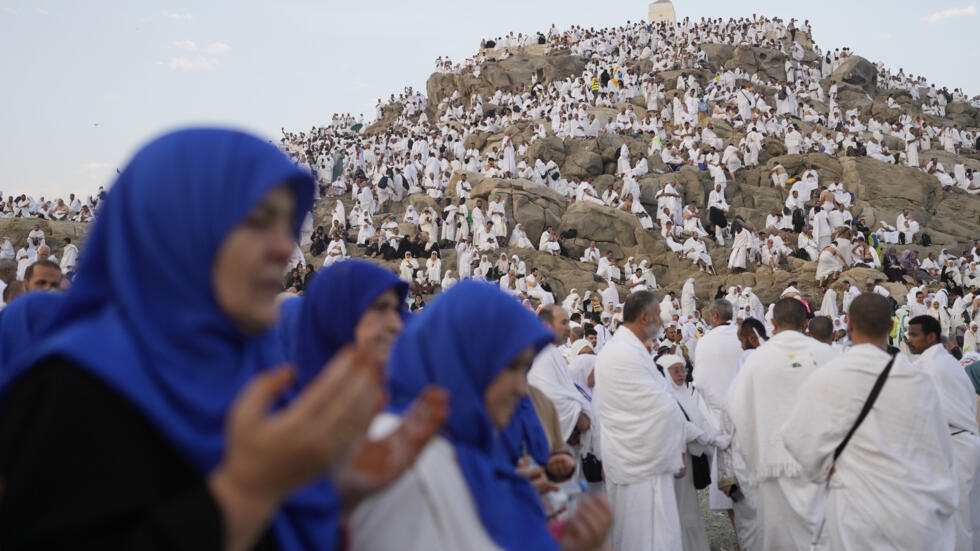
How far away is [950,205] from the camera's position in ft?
87.8

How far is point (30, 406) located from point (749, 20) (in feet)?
160

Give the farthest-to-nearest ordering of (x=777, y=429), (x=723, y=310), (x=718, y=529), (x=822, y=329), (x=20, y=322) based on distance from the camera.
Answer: (x=718, y=529), (x=723, y=310), (x=822, y=329), (x=777, y=429), (x=20, y=322)

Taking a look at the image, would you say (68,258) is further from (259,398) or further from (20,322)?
(259,398)

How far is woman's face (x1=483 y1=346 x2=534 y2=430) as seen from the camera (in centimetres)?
195

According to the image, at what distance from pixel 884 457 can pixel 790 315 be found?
1889 millimetres

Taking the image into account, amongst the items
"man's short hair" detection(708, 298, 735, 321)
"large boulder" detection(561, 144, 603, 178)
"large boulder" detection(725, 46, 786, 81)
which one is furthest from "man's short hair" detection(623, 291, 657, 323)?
"large boulder" detection(725, 46, 786, 81)

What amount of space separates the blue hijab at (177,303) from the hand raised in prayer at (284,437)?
0.13 metres

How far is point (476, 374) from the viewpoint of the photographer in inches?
75.8

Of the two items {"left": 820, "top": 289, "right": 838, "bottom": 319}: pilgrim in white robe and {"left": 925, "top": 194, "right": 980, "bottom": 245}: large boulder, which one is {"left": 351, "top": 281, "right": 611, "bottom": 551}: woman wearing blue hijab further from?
{"left": 925, "top": 194, "right": 980, "bottom": 245}: large boulder

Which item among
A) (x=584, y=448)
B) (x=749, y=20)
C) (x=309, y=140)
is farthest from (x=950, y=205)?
(x=309, y=140)

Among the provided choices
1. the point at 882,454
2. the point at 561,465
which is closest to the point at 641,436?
the point at 882,454

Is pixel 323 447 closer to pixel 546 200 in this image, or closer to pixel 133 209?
pixel 133 209

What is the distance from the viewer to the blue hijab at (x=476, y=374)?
5.96 ft

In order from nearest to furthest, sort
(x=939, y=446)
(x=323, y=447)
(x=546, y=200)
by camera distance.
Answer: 1. (x=323, y=447)
2. (x=939, y=446)
3. (x=546, y=200)
